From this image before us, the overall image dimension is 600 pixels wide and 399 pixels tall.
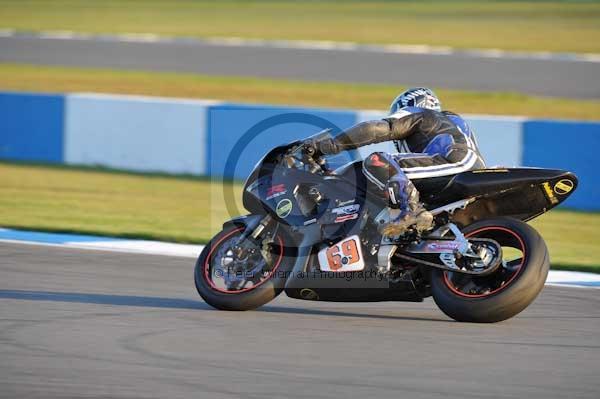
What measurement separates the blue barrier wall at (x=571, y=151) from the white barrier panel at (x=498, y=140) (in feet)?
0.27

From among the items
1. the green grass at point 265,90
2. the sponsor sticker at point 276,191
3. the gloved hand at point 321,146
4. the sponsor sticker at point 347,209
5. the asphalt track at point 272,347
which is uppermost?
the gloved hand at point 321,146

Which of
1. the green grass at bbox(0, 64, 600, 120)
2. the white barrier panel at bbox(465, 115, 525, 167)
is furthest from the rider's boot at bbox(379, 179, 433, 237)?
the green grass at bbox(0, 64, 600, 120)

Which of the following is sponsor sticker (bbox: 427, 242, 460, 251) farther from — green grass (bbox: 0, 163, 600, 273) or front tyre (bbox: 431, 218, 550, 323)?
green grass (bbox: 0, 163, 600, 273)

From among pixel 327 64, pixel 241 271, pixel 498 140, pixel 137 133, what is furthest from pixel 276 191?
pixel 327 64

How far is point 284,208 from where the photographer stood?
21.7ft

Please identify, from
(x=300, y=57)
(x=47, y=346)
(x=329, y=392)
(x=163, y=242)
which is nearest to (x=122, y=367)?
(x=47, y=346)

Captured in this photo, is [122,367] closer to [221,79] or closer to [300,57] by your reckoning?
[221,79]

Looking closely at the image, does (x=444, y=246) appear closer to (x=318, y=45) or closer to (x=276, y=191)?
(x=276, y=191)

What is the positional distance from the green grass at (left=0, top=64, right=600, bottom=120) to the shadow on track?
1057 cm

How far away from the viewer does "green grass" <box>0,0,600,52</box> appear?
27891 mm

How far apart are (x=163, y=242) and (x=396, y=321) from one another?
345 cm

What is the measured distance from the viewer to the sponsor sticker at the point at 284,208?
6.59m

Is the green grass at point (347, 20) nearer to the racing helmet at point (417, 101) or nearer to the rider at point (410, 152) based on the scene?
the racing helmet at point (417, 101)

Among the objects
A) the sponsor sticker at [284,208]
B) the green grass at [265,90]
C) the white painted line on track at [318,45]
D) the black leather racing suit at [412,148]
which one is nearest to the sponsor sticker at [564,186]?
the black leather racing suit at [412,148]
